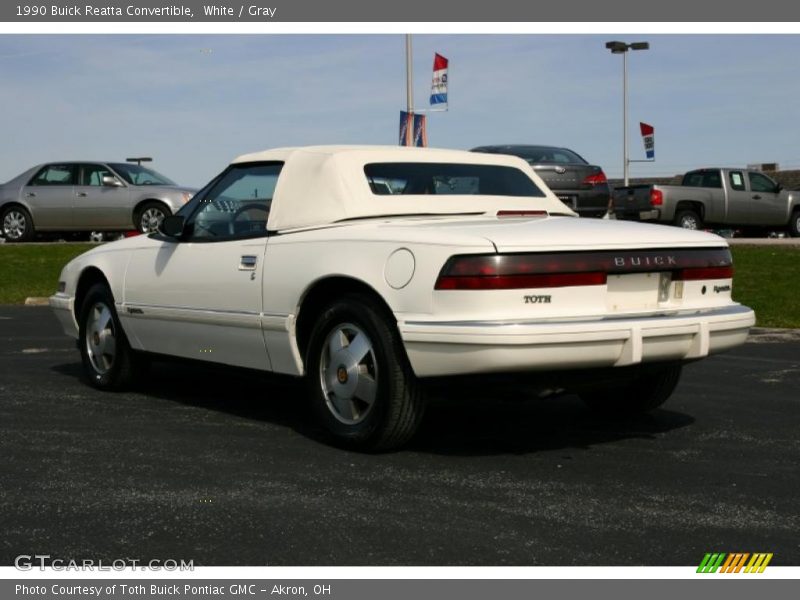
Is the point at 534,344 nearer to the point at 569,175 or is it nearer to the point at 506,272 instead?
the point at 506,272

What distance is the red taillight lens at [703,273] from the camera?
21.1 feet

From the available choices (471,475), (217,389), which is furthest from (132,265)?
(471,475)

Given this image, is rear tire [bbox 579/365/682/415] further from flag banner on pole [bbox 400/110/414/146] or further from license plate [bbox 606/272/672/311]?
flag banner on pole [bbox 400/110/414/146]

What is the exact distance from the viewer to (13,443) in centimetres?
660

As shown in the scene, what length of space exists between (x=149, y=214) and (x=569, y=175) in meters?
7.22

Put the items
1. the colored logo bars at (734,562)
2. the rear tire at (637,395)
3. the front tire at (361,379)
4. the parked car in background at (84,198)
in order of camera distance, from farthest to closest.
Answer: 1. the parked car in background at (84,198)
2. the rear tire at (637,395)
3. the front tire at (361,379)
4. the colored logo bars at (734,562)

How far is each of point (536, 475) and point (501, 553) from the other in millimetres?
1349

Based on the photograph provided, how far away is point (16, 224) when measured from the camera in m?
23.5

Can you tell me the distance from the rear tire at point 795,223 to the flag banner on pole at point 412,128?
430 inches

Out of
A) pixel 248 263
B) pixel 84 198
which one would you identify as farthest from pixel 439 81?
pixel 248 263

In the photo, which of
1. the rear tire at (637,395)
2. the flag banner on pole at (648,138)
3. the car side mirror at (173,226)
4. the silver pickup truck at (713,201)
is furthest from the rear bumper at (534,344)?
the flag banner on pole at (648,138)

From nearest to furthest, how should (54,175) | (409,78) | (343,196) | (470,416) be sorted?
(343,196), (470,416), (54,175), (409,78)

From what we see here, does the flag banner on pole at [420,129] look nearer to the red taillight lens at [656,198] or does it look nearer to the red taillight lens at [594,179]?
the red taillight lens at [594,179]

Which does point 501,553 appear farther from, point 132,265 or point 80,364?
point 80,364
